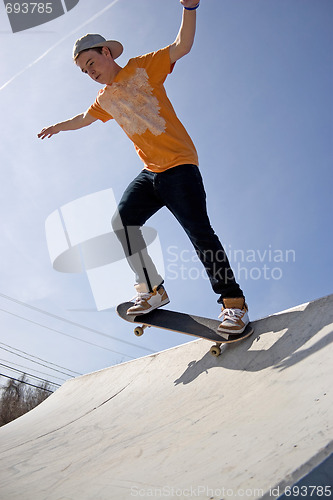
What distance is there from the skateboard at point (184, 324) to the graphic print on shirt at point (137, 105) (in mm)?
1688

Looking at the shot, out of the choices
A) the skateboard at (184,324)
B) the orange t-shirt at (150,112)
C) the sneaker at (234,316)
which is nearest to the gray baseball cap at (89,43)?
the orange t-shirt at (150,112)

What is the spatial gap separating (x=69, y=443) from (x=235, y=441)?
145 centimetres

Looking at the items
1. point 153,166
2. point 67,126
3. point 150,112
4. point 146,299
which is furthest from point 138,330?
point 67,126

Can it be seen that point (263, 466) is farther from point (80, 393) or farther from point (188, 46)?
point (80, 393)

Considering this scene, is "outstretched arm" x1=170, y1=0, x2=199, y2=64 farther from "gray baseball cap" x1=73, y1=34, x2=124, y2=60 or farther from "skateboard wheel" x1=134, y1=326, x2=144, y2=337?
"skateboard wheel" x1=134, y1=326, x2=144, y2=337

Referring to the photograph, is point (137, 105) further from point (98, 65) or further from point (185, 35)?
point (185, 35)

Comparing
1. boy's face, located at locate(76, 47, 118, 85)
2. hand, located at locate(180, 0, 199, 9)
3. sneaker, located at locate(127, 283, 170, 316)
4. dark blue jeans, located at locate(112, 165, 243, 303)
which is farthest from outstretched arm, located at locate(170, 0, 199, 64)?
sneaker, located at locate(127, 283, 170, 316)

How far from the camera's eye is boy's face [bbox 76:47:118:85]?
10.5 feet

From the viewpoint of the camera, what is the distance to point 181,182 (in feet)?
9.86

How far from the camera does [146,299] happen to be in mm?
3355

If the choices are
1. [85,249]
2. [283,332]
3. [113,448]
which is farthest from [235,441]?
[85,249]

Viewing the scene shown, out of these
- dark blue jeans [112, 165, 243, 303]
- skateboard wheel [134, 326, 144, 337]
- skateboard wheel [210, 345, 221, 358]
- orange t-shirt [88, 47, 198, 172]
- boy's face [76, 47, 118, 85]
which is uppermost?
boy's face [76, 47, 118, 85]

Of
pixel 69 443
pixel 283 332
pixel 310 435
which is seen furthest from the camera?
pixel 283 332

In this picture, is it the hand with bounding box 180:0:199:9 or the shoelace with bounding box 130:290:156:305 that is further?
the shoelace with bounding box 130:290:156:305
